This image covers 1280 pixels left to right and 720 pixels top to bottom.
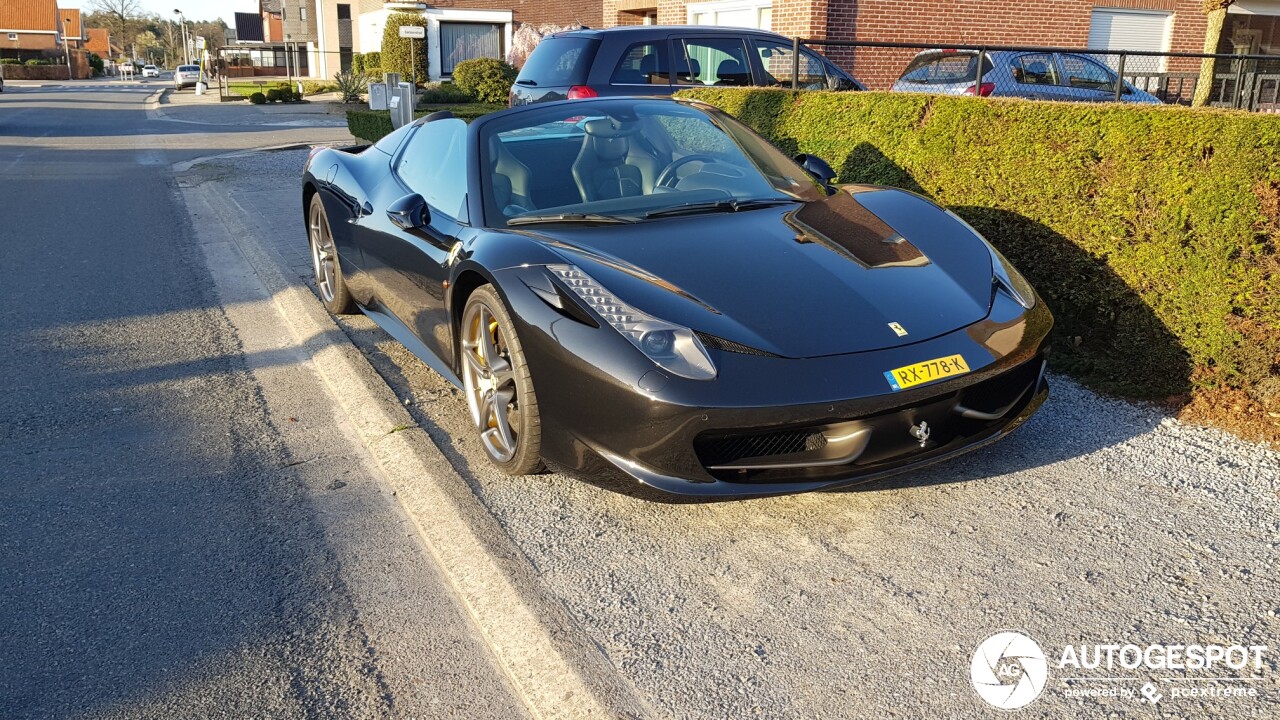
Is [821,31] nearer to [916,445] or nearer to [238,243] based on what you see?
[238,243]

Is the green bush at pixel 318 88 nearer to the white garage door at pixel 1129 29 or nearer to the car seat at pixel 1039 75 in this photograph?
the white garage door at pixel 1129 29

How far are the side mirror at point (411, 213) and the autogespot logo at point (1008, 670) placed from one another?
2.87m

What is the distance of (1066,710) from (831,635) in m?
0.62

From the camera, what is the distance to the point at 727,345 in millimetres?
3318

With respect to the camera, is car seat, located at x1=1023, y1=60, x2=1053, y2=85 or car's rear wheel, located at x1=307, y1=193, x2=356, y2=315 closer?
car's rear wheel, located at x1=307, y1=193, x2=356, y2=315

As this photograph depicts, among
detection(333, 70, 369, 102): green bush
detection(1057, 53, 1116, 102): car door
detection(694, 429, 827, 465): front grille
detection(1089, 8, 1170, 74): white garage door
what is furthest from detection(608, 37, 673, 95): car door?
detection(333, 70, 369, 102): green bush

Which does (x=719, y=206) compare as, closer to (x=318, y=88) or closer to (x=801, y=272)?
(x=801, y=272)

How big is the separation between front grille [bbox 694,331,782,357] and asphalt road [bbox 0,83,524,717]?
1.13 metres

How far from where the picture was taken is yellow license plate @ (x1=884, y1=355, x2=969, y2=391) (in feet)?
10.9

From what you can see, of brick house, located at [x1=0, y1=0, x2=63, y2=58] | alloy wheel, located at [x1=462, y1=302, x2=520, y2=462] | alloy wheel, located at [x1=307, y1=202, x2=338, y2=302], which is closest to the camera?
alloy wheel, located at [x1=462, y1=302, x2=520, y2=462]

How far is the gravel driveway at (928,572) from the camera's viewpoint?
8.68 ft

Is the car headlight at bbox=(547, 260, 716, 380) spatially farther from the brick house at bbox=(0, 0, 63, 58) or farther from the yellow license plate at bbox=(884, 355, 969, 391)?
the brick house at bbox=(0, 0, 63, 58)

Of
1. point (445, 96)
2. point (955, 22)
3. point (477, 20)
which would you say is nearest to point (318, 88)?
point (477, 20)

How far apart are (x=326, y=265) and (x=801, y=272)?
3.65 meters
